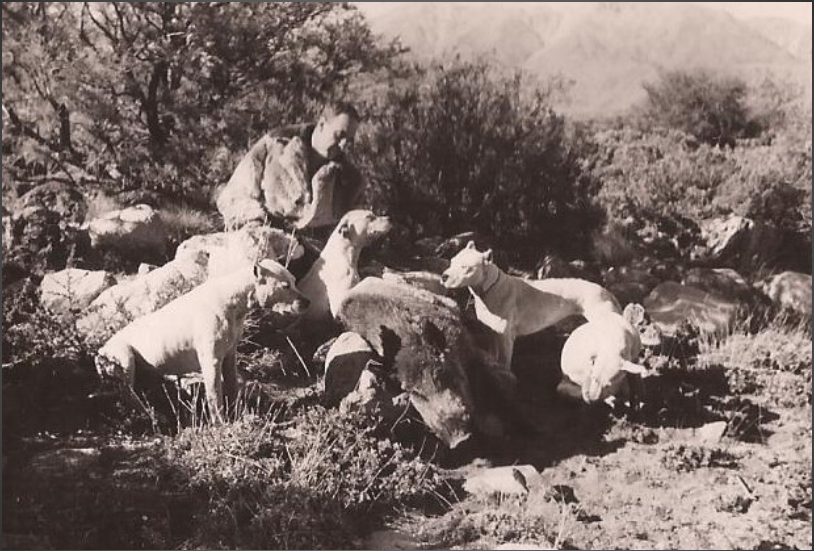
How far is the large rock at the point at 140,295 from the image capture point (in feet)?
19.3

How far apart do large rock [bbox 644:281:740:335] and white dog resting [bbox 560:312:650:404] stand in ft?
5.92

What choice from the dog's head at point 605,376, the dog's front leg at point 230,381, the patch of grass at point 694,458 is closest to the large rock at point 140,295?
the dog's front leg at point 230,381

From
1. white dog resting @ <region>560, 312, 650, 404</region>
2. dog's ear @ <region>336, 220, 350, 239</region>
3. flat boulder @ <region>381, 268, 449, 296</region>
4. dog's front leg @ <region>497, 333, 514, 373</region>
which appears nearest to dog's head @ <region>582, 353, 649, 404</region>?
white dog resting @ <region>560, 312, 650, 404</region>

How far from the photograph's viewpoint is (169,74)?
30.0 feet

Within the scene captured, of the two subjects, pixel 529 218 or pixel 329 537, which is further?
pixel 529 218

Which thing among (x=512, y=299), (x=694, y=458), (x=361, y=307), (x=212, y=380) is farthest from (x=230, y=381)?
(x=694, y=458)

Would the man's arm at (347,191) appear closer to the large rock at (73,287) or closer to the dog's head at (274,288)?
the large rock at (73,287)

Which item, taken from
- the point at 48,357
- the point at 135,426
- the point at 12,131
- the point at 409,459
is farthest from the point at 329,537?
the point at 12,131

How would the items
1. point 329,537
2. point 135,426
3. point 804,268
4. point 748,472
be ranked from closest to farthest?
point 329,537 < point 135,426 < point 748,472 < point 804,268

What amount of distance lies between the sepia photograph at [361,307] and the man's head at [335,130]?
0.03 meters

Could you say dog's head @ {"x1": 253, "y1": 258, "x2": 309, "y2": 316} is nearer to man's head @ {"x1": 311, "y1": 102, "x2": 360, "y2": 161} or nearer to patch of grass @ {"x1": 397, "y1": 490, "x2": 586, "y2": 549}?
patch of grass @ {"x1": 397, "y1": 490, "x2": 586, "y2": 549}

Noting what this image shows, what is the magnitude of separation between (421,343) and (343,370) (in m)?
0.57

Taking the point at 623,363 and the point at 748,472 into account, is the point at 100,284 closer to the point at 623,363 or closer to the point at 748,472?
the point at 623,363

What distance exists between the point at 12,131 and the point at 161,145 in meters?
1.51
